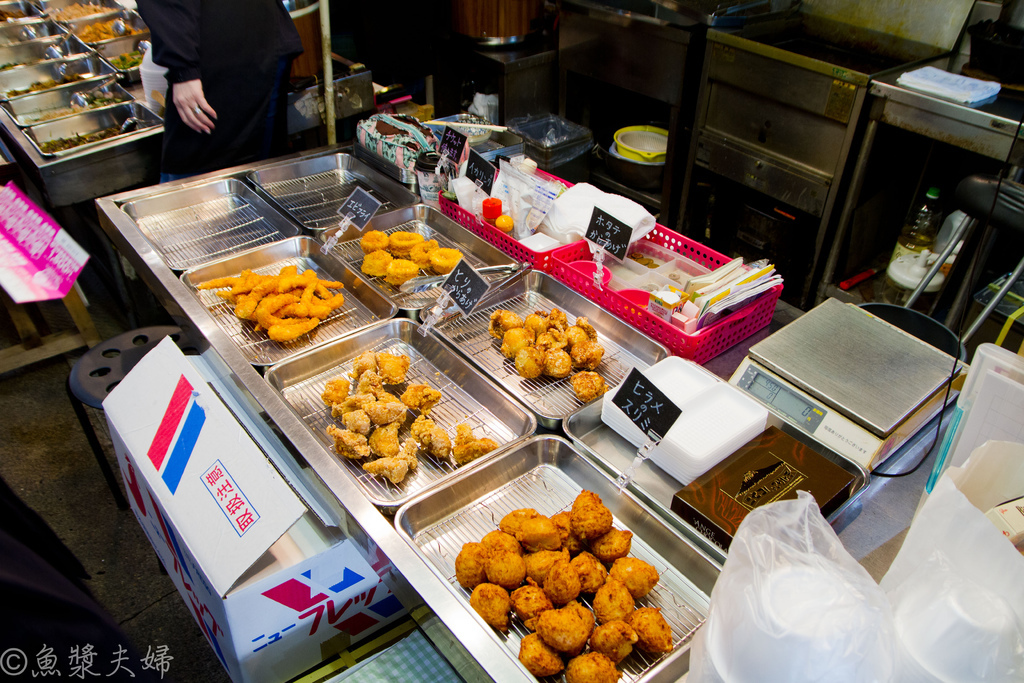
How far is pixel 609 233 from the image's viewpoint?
251 centimetres

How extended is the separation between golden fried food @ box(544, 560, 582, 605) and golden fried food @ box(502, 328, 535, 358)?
0.86 meters

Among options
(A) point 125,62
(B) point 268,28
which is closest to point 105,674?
(B) point 268,28

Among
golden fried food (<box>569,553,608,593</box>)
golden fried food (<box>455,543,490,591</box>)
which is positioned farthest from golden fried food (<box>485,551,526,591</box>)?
golden fried food (<box>569,553,608,593</box>)

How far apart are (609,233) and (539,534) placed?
126 centimetres

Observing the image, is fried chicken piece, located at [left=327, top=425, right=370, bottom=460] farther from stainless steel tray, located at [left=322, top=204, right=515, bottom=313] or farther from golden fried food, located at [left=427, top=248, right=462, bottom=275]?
golden fried food, located at [left=427, top=248, right=462, bottom=275]

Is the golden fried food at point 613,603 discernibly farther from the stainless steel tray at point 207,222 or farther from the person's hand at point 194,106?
the person's hand at point 194,106

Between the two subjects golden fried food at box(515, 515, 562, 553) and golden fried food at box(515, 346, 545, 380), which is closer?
golden fried food at box(515, 515, 562, 553)

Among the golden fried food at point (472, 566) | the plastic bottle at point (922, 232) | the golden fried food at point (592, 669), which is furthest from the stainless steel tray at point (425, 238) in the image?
the plastic bottle at point (922, 232)

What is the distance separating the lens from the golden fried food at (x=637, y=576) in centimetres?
163

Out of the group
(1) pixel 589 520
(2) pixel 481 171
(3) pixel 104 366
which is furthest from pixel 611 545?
(3) pixel 104 366

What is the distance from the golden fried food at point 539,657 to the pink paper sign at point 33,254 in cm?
152

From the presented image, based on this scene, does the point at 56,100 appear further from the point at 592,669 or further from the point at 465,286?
the point at 592,669

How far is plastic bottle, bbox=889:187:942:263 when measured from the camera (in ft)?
14.2

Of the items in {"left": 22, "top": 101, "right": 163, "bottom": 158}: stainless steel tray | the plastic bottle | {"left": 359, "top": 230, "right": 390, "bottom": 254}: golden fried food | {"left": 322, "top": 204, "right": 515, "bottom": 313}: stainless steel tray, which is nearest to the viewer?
{"left": 322, "top": 204, "right": 515, "bottom": 313}: stainless steel tray
